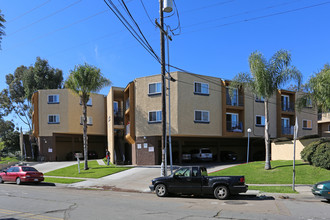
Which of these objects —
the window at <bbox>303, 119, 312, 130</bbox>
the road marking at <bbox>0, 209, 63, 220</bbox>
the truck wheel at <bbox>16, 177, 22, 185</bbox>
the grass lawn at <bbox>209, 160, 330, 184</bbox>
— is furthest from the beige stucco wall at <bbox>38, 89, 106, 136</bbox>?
the road marking at <bbox>0, 209, 63, 220</bbox>

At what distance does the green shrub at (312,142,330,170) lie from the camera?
1778 cm

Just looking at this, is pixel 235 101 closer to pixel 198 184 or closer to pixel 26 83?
pixel 198 184

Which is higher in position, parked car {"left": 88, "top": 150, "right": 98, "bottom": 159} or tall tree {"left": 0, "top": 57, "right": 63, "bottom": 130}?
tall tree {"left": 0, "top": 57, "right": 63, "bottom": 130}

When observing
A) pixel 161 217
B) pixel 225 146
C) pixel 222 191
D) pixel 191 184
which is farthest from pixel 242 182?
pixel 225 146

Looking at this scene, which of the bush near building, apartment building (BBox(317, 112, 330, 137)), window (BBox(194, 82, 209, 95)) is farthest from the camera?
apartment building (BBox(317, 112, 330, 137))

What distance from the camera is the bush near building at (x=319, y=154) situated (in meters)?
17.9

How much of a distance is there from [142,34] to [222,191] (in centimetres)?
832

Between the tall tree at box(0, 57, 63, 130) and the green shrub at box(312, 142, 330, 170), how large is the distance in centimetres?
4477

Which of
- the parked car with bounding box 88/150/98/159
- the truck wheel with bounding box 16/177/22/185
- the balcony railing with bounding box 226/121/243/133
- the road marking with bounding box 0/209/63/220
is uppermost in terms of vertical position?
the balcony railing with bounding box 226/121/243/133

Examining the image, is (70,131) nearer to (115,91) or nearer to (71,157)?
(71,157)

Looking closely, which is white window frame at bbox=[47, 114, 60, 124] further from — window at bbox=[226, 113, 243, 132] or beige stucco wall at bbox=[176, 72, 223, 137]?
window at bbox=[226, 113, 243, 132]

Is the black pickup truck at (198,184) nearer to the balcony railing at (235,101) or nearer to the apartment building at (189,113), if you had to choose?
the apartment building at (189,113)

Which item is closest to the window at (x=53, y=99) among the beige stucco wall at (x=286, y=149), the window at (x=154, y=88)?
the window at (x=154, y=88)

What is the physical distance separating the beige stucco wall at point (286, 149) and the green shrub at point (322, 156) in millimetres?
2714
